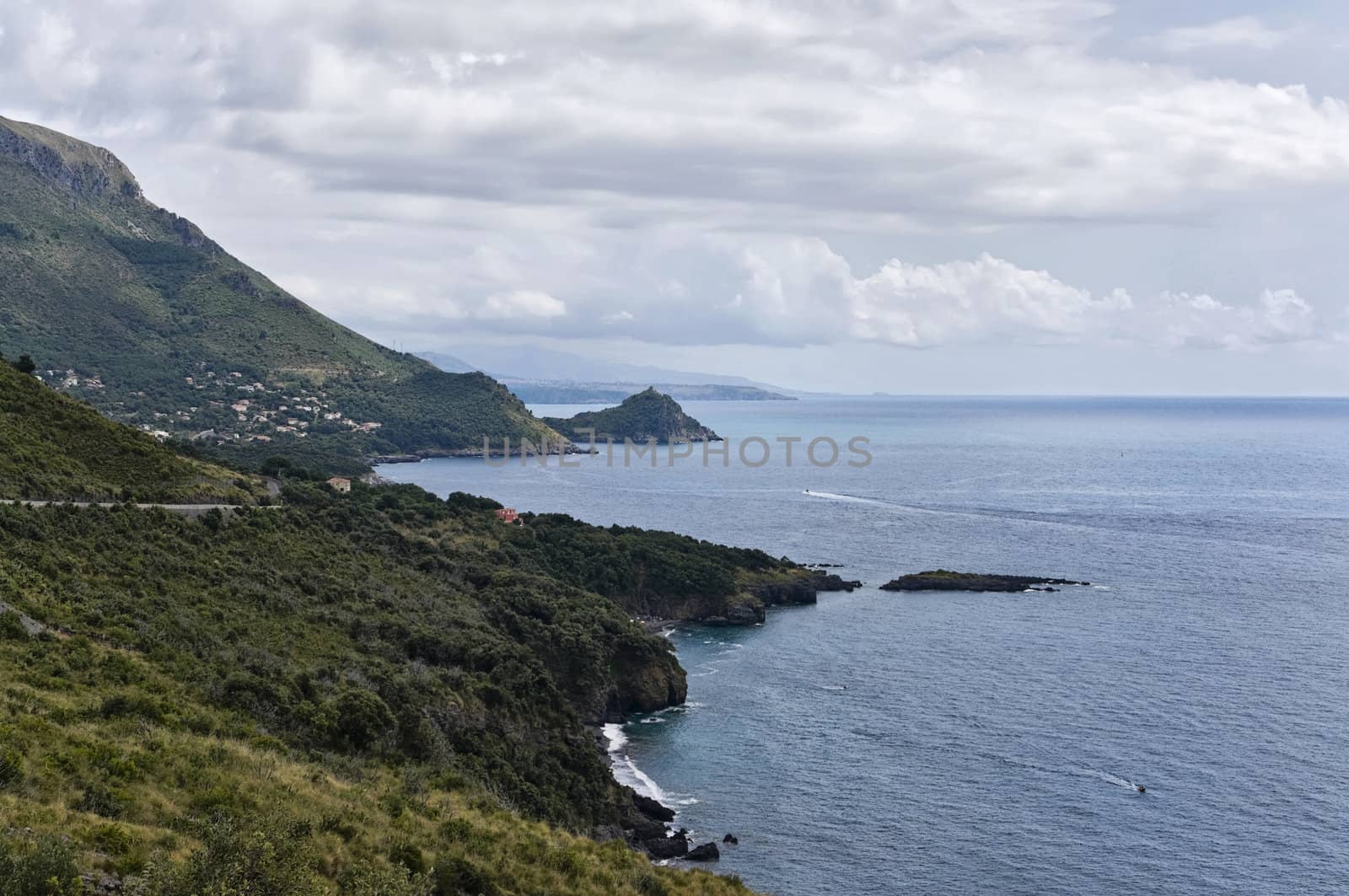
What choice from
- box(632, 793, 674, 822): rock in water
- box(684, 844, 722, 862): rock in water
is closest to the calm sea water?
box(684, 844, 722, 862): rock in water

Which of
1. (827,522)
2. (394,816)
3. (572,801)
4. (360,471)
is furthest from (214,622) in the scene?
(360,471)

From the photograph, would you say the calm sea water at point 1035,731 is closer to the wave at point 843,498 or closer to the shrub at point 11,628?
the shrub at point 11,628

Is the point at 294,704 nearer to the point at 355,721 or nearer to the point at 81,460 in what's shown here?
the point at 355,721

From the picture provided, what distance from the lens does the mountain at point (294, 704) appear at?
24.8m

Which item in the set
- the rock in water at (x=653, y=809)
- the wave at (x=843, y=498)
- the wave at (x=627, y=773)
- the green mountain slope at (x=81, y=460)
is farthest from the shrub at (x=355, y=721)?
the wave at (x=843, y=498)

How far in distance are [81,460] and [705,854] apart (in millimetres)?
38901

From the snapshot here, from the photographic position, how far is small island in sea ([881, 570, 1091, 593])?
344ft

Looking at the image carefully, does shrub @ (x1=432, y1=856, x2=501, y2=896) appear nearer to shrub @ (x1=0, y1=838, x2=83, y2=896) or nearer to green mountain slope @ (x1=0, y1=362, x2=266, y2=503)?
shrub @ (x1=0, y1=838, x2=83, y2=896)

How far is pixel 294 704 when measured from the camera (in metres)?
40.9

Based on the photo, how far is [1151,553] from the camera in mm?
120625

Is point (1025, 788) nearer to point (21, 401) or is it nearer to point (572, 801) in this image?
point (572, 801)

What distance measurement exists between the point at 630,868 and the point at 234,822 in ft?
40.4

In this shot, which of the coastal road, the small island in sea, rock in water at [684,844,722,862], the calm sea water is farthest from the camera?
the small island in sea

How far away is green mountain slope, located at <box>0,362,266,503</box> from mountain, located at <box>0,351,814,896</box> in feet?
0.89
